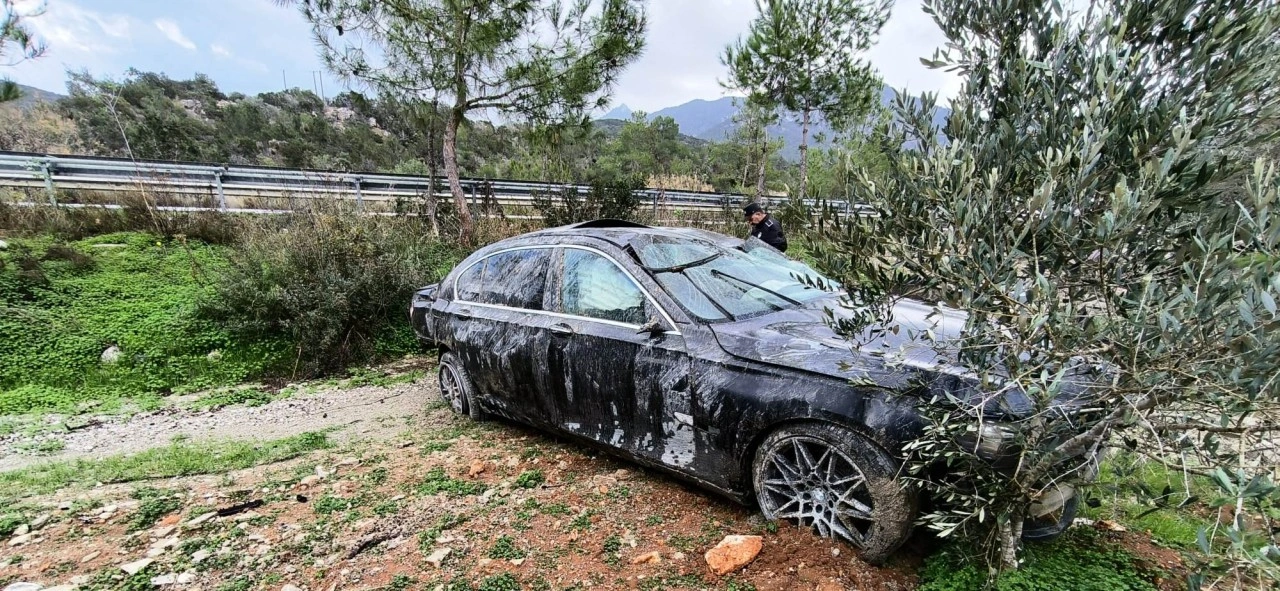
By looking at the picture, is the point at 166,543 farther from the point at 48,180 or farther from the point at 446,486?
the point at 48,180

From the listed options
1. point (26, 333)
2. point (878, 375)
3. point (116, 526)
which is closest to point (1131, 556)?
point (878, 375)

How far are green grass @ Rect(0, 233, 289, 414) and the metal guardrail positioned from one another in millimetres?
2289

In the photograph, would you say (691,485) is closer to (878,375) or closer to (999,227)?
(878,375)

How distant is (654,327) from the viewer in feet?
9.96

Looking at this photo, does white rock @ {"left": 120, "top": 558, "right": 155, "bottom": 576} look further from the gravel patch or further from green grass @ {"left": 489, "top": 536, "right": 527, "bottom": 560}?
the gravel patch

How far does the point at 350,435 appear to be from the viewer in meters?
4.77

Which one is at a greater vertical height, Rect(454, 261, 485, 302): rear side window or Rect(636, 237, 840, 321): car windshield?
Rect(636, 237, 840, 321): car windshield

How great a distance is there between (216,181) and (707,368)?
11.8 meters

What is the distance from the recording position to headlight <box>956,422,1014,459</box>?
200 cm

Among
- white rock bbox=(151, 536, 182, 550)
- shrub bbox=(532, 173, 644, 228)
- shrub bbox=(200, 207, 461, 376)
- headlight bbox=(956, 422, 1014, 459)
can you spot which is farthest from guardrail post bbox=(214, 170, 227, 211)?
headlight bbox=(956, 422, 1014, 459)

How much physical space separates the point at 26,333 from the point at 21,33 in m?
3.50

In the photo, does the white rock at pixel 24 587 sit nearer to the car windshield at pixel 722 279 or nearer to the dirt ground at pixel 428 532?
the dirt ground at pixel 428 532

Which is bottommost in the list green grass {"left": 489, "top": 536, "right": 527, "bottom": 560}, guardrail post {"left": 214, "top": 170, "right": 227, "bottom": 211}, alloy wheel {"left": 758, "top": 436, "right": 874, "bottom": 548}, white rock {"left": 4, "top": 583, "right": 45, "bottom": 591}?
white rock {"left": 4, "top": 583, "right": 45, "bottom": 591}

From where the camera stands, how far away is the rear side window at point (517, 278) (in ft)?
12.7
